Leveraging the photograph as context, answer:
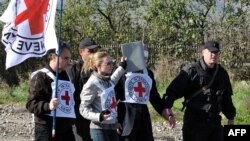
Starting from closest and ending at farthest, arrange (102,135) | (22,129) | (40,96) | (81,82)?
1. (40,96)
2. (102,135)
3. (81,82)
4. (22,129)

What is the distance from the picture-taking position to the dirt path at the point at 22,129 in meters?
9.91

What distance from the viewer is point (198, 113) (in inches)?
266

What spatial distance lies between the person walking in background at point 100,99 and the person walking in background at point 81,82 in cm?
53

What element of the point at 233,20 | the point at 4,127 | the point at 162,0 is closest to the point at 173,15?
the point at 162,0

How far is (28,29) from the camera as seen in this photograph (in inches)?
244

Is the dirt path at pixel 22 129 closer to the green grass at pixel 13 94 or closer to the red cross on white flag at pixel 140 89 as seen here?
the green grass at pixel 13 94

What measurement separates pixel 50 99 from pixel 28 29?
69cm

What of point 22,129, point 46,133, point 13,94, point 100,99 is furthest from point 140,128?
point 13,94

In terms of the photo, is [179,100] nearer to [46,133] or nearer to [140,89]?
[140,89]

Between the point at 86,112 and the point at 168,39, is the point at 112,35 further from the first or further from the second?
the point at 86,112

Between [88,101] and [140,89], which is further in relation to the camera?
[140,89]

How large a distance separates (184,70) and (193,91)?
0.75ft

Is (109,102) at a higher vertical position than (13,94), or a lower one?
higher

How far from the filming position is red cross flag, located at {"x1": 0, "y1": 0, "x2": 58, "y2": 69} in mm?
6152
